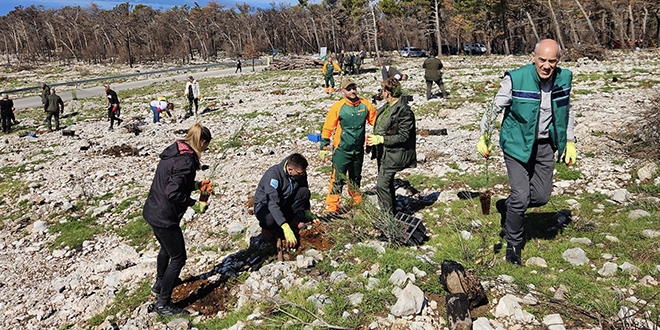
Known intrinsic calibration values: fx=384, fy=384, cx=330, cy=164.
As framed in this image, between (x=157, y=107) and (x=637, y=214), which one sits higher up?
(x=157, y=107)

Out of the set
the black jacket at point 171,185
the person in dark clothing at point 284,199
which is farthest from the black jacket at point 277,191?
the black jacket at point 171,185

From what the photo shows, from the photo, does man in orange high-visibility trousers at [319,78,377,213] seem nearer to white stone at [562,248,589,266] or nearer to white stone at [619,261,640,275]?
white stone at [562,248,589,266]

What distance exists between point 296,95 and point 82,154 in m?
9.71

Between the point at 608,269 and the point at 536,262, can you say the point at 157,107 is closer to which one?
the point at 536,262

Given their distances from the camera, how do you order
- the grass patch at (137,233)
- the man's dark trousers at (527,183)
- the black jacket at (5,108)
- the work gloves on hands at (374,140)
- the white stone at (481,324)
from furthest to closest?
1. the black jacket at (5,108)
2. the grass patch at (137,233)
3. the work gloves on hands at (374,140)
4. the man's dark trousers at (527,183)
5. the white stone at (481,324)

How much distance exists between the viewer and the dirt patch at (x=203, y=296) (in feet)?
12.8

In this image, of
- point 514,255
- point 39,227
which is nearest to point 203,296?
point 514,255

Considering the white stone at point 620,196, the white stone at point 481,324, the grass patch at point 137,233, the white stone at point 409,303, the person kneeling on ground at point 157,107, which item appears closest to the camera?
the white stone at point 481,324

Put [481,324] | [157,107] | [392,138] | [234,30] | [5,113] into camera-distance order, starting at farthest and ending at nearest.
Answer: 1. [234,30]
2. [5,113]
3. [157,107]
4. [392,138]
5. [481,324]

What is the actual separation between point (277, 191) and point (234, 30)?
6685 centimetres

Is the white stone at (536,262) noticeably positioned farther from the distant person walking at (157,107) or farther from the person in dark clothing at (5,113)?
the person in dark clothing at (5,113)

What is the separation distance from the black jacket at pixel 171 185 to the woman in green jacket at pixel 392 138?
201 centimetres

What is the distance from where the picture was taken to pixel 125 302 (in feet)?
13.9

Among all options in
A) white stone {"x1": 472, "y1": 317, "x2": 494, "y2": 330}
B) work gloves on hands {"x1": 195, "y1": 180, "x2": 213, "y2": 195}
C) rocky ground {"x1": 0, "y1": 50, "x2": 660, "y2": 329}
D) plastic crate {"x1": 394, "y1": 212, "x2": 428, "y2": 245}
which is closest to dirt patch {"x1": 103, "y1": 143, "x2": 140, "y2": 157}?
rocky ground {"x1": 0, "y1": 50, "x2": 660, "y2": 329}
